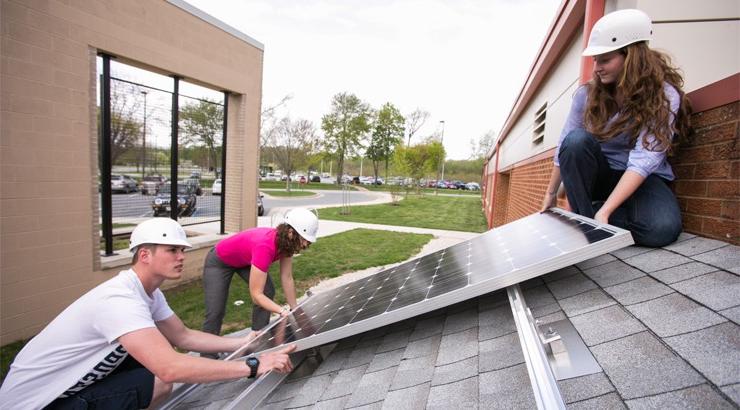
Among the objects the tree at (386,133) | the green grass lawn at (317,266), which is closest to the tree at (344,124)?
the tree at (386,133)

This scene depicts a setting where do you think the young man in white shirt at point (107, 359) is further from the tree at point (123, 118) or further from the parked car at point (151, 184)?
the parked car at point (151, 184)

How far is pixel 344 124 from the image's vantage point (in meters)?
51.1

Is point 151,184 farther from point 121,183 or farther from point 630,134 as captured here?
point 630,134

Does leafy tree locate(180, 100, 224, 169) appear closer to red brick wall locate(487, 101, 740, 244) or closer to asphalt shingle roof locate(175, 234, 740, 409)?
asphalt shingle roof locate(175, 234, 740, 409)

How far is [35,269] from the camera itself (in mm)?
5062

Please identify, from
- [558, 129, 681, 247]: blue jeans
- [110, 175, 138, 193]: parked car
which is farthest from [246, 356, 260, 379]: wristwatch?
[110, 175, 138, 193]: parked car

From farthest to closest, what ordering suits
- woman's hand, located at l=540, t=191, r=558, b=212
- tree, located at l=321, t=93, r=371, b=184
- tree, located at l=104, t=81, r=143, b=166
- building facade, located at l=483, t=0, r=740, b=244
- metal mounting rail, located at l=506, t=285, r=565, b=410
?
tree, located at l=321, t=93, r=371, b=184 → tree, located at l=104, t=81, r=143, b=166 → woman's hand, located at l=540, t=191, r=558, b=212 → building facade, located at l=483, t=0, r=740, b=244 → metal mounting rail, located at l=506, t=285, r=565, b=410

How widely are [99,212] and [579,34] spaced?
7693mm

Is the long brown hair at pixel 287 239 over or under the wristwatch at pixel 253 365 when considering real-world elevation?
over

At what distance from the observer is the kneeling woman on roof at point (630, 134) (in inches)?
83.9

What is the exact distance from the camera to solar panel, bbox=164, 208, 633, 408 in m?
1.78

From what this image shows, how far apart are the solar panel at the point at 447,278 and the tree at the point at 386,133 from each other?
51.6 m

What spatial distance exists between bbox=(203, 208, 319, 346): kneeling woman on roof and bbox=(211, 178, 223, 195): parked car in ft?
14.9

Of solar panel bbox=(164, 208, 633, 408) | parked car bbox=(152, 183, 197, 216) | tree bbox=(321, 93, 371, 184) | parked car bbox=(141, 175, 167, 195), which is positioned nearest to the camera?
solar panel bbox=(164, 208, 633, 408)
